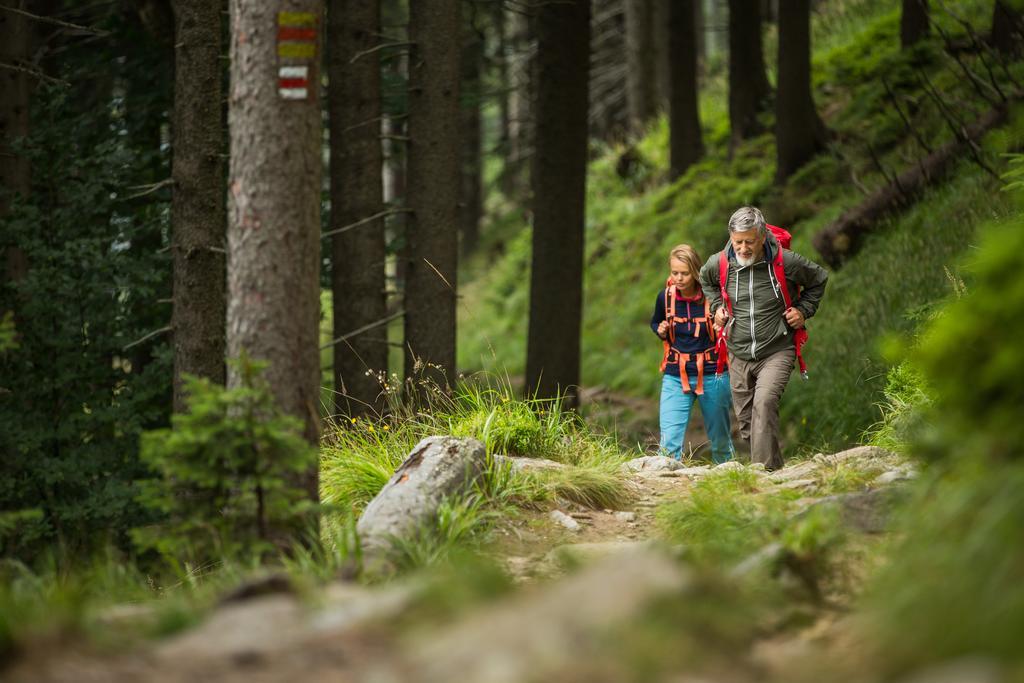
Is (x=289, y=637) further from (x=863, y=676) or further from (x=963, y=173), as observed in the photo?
(x=963, y=173)

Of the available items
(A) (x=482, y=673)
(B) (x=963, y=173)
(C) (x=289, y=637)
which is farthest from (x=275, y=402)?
(B) (x=963, y=173)

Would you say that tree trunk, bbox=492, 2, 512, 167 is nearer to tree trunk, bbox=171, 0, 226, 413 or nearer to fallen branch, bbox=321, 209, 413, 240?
fallen branch, bbox=321, 209, 413, 240

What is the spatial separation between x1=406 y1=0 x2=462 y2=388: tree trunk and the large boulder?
3805mm

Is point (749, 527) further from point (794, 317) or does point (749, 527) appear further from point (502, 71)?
point (502, 71)

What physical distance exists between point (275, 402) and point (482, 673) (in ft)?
8.44

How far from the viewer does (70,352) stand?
34.1 ft

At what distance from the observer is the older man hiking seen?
787cm

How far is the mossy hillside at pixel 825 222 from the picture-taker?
35.2ft

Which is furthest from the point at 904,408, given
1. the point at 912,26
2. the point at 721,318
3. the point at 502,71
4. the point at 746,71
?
the point at 502,71

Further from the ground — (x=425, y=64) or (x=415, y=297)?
(x=425, y=64)

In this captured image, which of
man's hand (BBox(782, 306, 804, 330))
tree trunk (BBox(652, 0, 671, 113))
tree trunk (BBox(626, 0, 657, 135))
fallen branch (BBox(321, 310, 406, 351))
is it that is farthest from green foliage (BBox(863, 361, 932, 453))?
tree trunk (BBox(626, 0, 657, 135))

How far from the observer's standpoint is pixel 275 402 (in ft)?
17.4

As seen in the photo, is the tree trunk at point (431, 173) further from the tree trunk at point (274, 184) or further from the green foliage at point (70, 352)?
the tree trunk at point (274, 184)

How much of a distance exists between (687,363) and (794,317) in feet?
3.64
